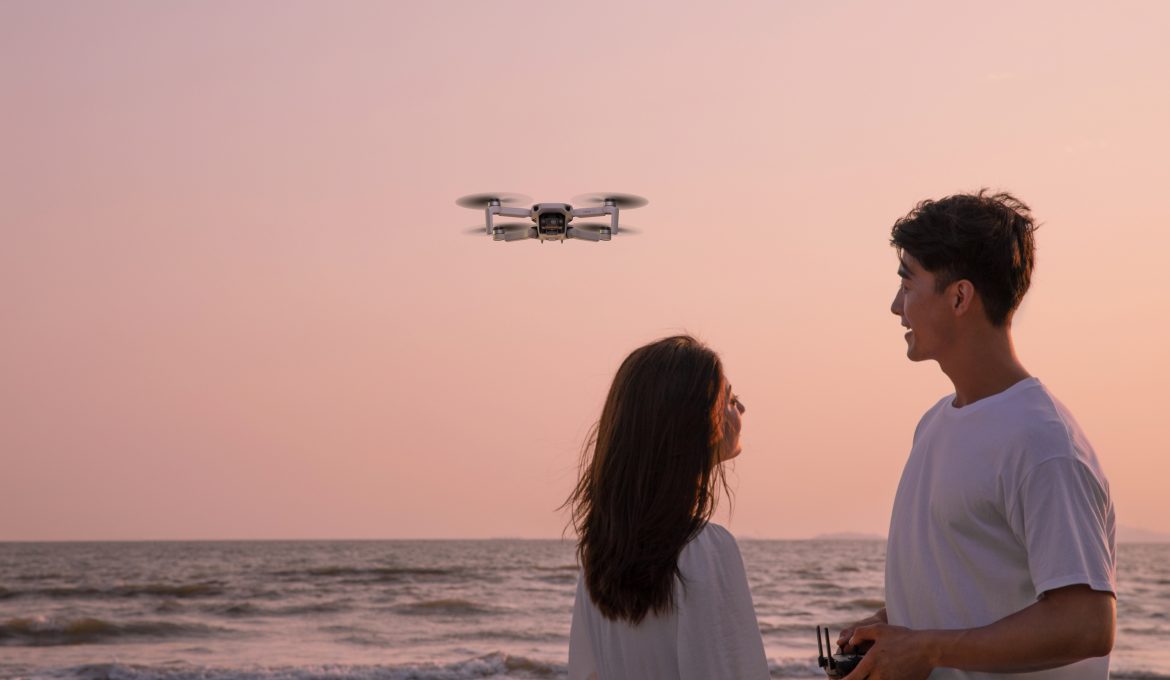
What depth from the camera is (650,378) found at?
2.62 meters

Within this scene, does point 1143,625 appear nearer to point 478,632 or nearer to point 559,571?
point 478,632

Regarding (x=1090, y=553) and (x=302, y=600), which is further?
(x=302, y=600)

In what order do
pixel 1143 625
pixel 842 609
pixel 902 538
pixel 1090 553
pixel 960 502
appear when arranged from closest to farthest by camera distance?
1. pixel 1090 553
2. pixel 960 502
3. pixel 902 538
4. pixel 1143 625
5. pixel 842 609

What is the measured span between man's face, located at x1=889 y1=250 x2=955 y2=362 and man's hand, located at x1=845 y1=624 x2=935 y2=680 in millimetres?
568

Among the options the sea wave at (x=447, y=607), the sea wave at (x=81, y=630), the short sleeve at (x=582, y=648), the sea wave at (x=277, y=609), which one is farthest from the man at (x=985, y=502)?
the sea wave at (x=277, y=609)

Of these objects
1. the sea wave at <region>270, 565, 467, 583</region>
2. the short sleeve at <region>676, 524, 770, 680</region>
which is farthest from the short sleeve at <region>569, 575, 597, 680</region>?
the sea wave at <region>270, 565, 467, 583</region>

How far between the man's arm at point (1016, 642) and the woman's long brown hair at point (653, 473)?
20.6 inches

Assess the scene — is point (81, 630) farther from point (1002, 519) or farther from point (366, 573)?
point (1002, 519)

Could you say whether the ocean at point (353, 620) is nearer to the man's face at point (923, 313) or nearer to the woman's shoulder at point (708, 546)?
the woman's shoulder at point (708, 546)

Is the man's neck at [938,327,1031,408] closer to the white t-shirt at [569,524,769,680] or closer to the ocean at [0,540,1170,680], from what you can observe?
the white t-shirt at [569,524,769,680]

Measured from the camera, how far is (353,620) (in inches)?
925

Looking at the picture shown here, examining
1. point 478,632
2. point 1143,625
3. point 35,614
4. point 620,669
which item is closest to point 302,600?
point 35,614

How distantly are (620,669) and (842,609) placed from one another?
24.7 m

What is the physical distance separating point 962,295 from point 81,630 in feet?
74.6
